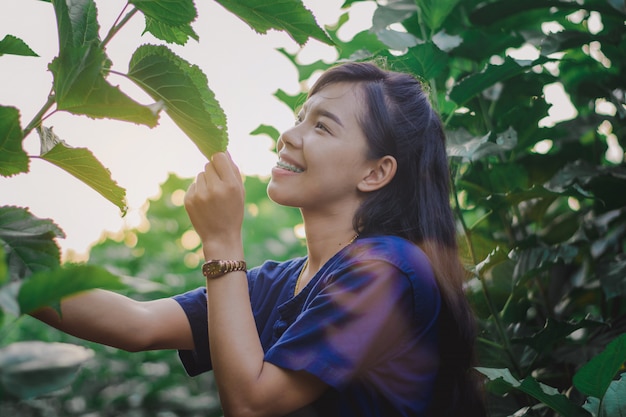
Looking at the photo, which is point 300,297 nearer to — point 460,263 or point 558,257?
point 460,263

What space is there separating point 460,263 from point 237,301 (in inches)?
22.3

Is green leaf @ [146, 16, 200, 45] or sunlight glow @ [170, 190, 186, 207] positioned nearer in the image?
green leaf @ [146, 16, 200, 45]

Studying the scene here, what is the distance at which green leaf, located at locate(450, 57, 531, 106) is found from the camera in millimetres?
1489

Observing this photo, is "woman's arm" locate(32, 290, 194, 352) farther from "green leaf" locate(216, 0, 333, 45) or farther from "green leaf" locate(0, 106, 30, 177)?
"green leaf" locate(216, 0, 333, 45)

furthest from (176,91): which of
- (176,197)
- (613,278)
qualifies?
(176,197)

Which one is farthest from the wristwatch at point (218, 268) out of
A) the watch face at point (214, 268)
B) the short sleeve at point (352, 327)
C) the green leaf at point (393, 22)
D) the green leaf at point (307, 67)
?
the green leaf at point (307, 67)

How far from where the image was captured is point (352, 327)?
1.06 metres

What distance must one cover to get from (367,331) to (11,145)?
0.65m

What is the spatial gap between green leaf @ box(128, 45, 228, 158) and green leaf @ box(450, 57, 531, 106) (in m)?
0.90

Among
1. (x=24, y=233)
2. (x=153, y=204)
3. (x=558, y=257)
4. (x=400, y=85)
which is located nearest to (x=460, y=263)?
(x=558, y=257)

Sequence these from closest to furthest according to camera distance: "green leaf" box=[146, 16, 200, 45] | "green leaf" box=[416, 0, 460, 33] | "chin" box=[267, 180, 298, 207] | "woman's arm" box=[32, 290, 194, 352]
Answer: "green leaf" box=[146, 16, 200, 45] → "woman's arm" box=[32, 290, 194, 352] → "chin" box=[267, 180, 298, 207] → "green leaf" box=[416, 0, 460, 33]

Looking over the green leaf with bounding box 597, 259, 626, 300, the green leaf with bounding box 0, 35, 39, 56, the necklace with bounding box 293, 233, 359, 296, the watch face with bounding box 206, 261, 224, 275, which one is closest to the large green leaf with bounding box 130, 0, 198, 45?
the green leaf with bounding box 0, 35, 39, 56

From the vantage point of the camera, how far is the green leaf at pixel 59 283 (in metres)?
0.39

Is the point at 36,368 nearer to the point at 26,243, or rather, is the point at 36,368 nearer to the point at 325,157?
the point at 26,243
